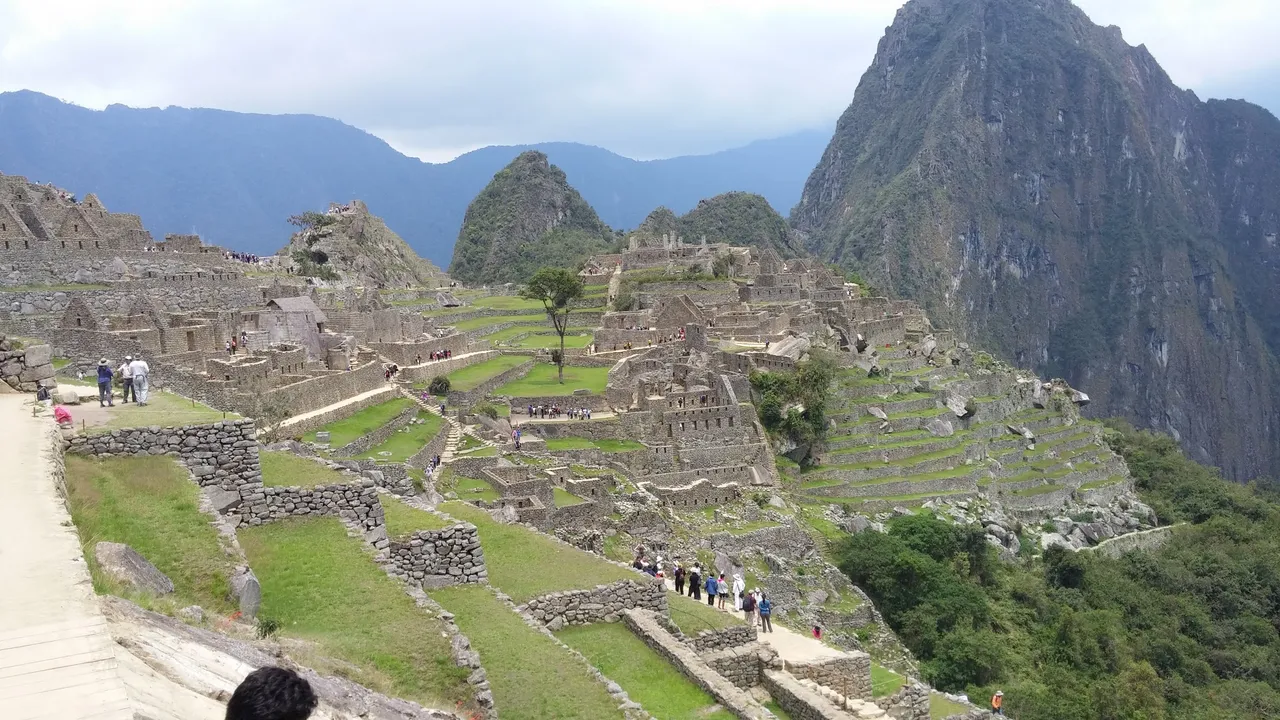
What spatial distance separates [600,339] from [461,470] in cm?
1786

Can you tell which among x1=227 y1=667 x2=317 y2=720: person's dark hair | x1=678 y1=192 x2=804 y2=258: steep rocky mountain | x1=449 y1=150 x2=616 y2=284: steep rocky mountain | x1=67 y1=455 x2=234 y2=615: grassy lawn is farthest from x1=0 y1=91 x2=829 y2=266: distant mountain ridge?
x1=227 y1=667 x2=317 y2=720: person's dark hair

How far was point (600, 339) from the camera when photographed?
40250 millimetres

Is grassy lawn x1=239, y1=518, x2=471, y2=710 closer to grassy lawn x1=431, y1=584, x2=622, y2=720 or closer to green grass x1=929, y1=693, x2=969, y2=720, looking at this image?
grassy lawn x1=431, y1=584, x2=622, y2=720

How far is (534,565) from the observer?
1216cm

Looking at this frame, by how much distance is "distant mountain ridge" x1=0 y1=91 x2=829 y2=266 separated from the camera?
85125mm

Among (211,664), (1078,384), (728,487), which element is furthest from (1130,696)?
(1078,384)

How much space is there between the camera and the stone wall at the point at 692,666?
10.3m

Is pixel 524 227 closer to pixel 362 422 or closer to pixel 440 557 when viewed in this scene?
pixel 362 422

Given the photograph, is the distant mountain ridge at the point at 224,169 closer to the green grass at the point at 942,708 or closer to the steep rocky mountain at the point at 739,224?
the steep rocky mountain at the point at 739,224

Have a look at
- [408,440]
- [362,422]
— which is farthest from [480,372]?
[362,422]

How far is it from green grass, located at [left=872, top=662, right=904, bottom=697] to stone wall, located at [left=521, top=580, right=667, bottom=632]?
4.49 m

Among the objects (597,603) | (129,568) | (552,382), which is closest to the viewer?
(129,568)

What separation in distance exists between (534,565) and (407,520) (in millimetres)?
2170

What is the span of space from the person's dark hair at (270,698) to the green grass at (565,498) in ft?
60.5
